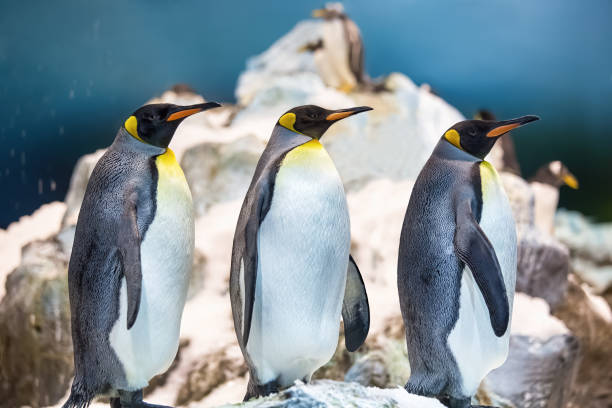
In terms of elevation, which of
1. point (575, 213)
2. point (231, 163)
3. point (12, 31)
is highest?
point (12, 31)

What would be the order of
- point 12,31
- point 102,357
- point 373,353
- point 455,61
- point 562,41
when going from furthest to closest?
point 455,61
point 562,41
point 12,31
point 373,353
point 102,357

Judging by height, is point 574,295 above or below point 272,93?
below

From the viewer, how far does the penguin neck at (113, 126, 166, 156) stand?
1.74 m

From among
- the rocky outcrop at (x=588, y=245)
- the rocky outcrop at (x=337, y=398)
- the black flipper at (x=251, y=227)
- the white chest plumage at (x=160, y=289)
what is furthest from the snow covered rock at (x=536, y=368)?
the rocky outcrop at (x=588, y=245)

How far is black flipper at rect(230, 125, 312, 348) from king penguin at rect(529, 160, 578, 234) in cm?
396

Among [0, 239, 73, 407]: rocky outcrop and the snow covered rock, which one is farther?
[0, 239, 73, 407]: rocky outcrop

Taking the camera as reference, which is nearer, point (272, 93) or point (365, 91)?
point (272, 93)

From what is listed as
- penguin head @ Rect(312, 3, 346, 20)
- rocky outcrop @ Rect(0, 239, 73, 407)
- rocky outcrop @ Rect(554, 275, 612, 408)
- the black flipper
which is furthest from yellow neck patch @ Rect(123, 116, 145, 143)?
penguin head @ Rect(312, 3, 346, 20)

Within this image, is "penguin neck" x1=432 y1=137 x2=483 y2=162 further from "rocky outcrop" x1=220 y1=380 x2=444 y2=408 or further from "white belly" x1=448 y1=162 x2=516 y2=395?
"rocky outcrop" x1=220 y1=380 x2=444 y2=408

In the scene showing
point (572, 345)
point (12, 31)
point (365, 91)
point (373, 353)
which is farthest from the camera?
point (365, 91)

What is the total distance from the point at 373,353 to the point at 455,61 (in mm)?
4947

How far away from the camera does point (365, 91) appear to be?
18.2 feet

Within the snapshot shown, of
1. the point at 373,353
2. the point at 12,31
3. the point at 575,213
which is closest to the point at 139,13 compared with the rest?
the point at 12,31

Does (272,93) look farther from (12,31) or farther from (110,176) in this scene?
(110,176)
